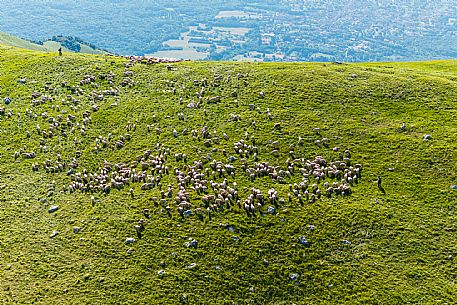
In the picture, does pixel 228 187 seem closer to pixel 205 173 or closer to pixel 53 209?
pixel 205 173

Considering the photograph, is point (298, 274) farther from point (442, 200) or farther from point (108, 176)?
point (108, 176)

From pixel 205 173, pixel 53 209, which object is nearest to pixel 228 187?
pixel 205 173

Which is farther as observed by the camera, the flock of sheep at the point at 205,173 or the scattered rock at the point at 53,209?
the scattered rock at the point at 53,209

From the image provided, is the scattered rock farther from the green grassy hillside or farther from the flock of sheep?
the flock of sheep

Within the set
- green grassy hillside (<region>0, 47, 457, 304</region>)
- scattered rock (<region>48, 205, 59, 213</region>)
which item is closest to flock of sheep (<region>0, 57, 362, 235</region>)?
green grassy hillside (<region>0, 47, 457, 304</region>)

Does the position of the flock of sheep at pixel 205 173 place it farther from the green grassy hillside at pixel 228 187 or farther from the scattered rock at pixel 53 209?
the scattered rock at pixel 53 209

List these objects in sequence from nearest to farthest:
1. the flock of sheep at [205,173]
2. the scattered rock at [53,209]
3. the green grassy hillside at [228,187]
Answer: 1. the green grassy hillside at [228,187]
2. the flock of sheep at [205,173]
3. the scattered rock at [53,209]

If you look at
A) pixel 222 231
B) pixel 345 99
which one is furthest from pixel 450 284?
pixel 345 99

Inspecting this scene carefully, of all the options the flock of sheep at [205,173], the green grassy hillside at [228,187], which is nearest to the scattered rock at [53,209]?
the green grassy hillside at [228,187]
